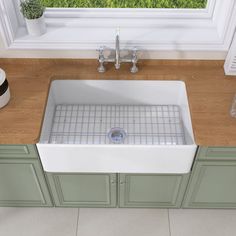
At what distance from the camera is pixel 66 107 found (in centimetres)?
227

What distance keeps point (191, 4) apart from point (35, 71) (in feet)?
3.76

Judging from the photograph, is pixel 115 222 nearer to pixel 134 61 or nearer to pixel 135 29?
pixel 134 61

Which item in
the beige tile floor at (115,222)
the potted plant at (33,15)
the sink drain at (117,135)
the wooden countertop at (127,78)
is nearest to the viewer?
the wooden countertop at (127,78)

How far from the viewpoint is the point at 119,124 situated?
7.16 feet

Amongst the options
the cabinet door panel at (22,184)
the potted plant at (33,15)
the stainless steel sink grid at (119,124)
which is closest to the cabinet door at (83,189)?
the cabinet door panel at (22,184)

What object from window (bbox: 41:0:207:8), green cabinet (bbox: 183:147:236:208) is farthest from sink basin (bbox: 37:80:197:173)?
window (bbox: 41:0:207:8)

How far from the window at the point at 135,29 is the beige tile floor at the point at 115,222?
1.09 m

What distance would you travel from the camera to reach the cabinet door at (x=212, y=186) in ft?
6.48

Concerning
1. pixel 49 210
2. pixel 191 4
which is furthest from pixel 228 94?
pixel 49 210

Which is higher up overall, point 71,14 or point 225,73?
point 71,14

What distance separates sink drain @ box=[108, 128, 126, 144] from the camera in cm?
208

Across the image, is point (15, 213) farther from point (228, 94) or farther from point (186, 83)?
point (228, 94)

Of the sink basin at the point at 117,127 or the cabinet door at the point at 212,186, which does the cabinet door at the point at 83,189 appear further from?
the cabinet door at the point at 212,186

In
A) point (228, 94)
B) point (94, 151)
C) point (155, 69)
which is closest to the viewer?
point (94, 151)
